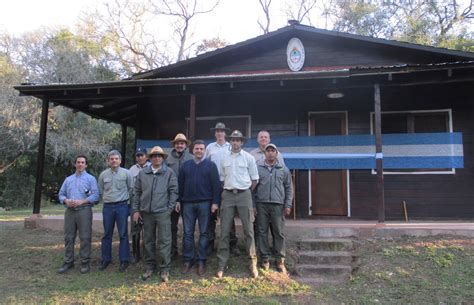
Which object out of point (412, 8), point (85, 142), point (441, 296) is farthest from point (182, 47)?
point (441, 296)

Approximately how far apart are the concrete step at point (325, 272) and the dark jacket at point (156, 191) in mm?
2044

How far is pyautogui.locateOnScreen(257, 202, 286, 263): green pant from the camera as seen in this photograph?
5.86 m

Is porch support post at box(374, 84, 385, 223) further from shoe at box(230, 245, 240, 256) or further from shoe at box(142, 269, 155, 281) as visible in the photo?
shoe at box(142, 269, 155, 281)

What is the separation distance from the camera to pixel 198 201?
584 cm

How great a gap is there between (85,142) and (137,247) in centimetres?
1808

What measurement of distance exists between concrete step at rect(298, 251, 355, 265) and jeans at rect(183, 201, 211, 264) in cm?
147

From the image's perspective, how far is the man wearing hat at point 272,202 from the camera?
19.2 ft

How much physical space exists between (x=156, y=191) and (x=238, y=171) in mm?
1158

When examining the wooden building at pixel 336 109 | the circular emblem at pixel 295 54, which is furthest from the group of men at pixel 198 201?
the circular emblem at pixel 295 54

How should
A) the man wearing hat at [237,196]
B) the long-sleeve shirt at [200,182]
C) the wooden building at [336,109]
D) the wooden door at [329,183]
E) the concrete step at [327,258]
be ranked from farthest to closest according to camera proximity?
the wooden door at [329,183]
the wooden building at [336,109]
the concrete step at [327,258]
the long-sleeve shirt at [200,182]
the man wearing hat at [237,196]

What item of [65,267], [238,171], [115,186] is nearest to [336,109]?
[238,171]

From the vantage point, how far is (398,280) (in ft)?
17.9

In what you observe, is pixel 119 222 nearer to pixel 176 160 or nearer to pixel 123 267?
pixel 123 267

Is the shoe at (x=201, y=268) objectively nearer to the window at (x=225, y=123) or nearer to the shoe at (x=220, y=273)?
the shoe at (x=220, y=273)
